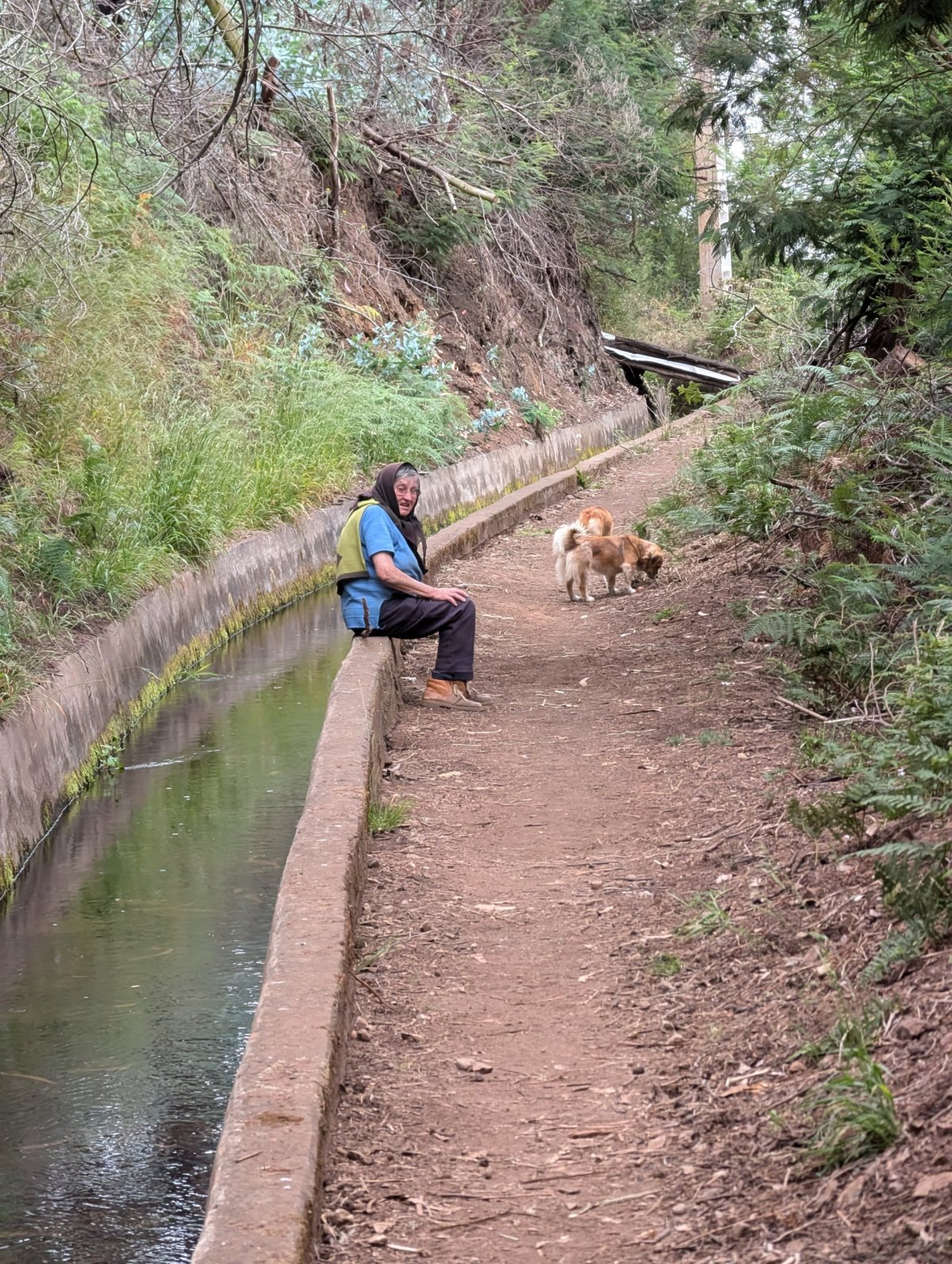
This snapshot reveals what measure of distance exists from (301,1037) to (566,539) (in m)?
8.16

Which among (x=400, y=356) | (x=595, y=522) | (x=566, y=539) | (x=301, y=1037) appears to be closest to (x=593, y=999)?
(x=301, y=1037)

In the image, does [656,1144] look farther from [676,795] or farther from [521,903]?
[676,795]

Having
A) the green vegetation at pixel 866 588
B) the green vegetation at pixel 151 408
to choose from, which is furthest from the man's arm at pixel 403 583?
the green vegetation at pixel 151 408

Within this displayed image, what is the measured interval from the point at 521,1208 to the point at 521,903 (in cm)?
200

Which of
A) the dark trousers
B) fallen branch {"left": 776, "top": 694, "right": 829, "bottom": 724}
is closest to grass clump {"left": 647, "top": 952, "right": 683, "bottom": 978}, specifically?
fallen branch {"left": 776, "top": 694, "right": 829, "bottom": 724}

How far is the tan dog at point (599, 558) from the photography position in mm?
12039

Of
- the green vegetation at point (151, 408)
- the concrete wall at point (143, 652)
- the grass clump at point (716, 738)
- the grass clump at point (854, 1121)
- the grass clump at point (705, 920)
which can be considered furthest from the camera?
the green vegetation at point (151, 408)

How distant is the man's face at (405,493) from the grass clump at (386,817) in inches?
96.2

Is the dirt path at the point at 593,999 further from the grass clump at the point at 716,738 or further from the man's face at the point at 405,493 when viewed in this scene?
the man's face at the point at 405,493

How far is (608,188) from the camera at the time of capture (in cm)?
2866

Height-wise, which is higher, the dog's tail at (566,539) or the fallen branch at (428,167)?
the fallen branch at (428,167)

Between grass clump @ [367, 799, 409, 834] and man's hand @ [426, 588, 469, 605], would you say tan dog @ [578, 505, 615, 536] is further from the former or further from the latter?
grass clump @ [367, 799, 409, 834]

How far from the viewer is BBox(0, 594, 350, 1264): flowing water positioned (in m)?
4.70

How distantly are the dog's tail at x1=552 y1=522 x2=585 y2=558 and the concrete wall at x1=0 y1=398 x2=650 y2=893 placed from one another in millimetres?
2902
